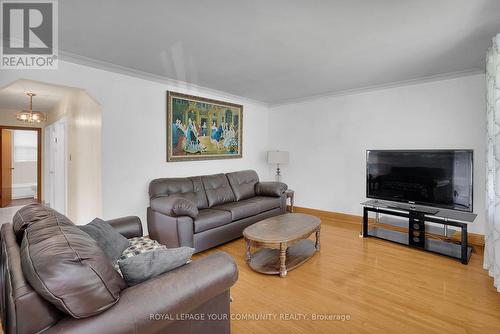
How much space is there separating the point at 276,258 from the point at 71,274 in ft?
7.79

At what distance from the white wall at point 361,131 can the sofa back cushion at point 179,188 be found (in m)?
2.32

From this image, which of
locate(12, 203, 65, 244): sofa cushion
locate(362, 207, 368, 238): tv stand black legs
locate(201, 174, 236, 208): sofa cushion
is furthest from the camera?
locate(201, 174, 236, 208): sofa cushion

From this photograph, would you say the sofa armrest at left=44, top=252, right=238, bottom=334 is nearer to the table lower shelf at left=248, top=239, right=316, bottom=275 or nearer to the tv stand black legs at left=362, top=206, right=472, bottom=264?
the table lower shelf at left=248, top=239, right=316, bottom=275

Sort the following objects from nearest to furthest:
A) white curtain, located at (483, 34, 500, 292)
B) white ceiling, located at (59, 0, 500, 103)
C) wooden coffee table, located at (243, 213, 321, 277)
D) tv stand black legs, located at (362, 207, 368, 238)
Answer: white ceiling, located at (59, 0, 500, 103) < white curtain, located at (483, 34, 500, 292) < wooden coffee table, located at (243, 213, 321, 277) < tv stand black legs, located at (362, 207, 368, 238)

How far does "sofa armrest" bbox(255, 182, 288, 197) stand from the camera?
448 centimetres

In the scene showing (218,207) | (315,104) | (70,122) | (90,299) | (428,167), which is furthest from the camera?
(315,104)

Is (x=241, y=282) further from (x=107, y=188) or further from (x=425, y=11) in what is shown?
(x=425, y=11)

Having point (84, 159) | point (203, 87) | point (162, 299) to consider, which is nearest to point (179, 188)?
point (84, 159)

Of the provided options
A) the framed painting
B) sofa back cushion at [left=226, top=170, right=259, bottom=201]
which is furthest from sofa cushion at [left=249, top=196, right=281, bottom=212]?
the framed painting

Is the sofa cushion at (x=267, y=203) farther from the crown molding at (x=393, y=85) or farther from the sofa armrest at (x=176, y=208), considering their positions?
the crown molding at (x=393, y=85)

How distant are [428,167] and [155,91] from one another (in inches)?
163

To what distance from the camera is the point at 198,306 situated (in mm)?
1341

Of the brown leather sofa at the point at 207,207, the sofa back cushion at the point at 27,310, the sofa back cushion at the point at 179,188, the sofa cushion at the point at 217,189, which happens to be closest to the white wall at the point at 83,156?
the sofa back cushion at the point at 179,188

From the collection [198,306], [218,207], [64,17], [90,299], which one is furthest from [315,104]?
[90,299]
